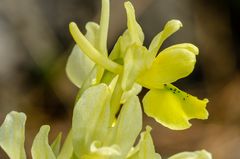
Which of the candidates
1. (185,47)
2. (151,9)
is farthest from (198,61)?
(185,47)

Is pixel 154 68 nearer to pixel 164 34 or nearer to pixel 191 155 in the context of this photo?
pixel 164 34

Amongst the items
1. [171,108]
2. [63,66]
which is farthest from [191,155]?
[63,66]

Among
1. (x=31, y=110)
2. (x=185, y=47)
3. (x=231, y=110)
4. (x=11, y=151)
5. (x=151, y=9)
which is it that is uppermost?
(x=185, y=47)

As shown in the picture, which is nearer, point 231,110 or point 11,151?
point 11,151

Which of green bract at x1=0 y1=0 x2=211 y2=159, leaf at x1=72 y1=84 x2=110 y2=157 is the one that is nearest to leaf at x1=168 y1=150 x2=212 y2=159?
green bract at x1=0 y1=0 x2=211 y2=159

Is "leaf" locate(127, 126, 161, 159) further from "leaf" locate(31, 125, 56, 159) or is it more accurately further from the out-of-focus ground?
the out-of-focus ground

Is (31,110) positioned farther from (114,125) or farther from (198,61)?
(114,125)

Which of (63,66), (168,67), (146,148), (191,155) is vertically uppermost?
(168,67)

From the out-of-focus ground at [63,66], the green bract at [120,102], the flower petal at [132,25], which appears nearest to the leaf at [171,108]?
the green bract at [120,102]
